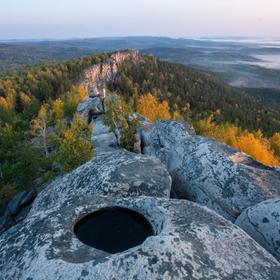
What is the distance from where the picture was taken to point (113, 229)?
11414 mm

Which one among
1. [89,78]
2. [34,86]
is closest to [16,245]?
[34,86]

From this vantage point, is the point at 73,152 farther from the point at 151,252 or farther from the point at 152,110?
the point at 152,110

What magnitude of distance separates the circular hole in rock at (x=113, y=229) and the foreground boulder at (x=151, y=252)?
0.28m

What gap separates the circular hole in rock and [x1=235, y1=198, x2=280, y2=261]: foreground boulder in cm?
469

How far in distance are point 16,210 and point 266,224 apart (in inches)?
1351

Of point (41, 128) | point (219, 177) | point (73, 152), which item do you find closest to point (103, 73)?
point (41, 128)

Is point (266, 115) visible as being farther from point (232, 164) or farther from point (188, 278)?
point (188, 278)

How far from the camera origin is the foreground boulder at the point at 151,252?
30.1 feet

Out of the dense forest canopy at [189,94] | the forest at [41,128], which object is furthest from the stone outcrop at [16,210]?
the dense forest canopy at [189,94]

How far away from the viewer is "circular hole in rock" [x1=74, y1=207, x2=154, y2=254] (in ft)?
35.4

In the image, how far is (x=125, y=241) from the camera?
10.9 meters

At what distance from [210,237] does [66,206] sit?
16.7 feet

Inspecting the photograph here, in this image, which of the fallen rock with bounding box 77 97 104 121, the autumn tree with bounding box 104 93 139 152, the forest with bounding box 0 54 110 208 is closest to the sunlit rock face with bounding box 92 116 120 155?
the autumn tree with bounding box 104 93 139 152

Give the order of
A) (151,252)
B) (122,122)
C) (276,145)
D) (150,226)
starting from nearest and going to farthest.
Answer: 1. (151,252)
2. (150,226)
3. (122,122)
4. (276,145)
